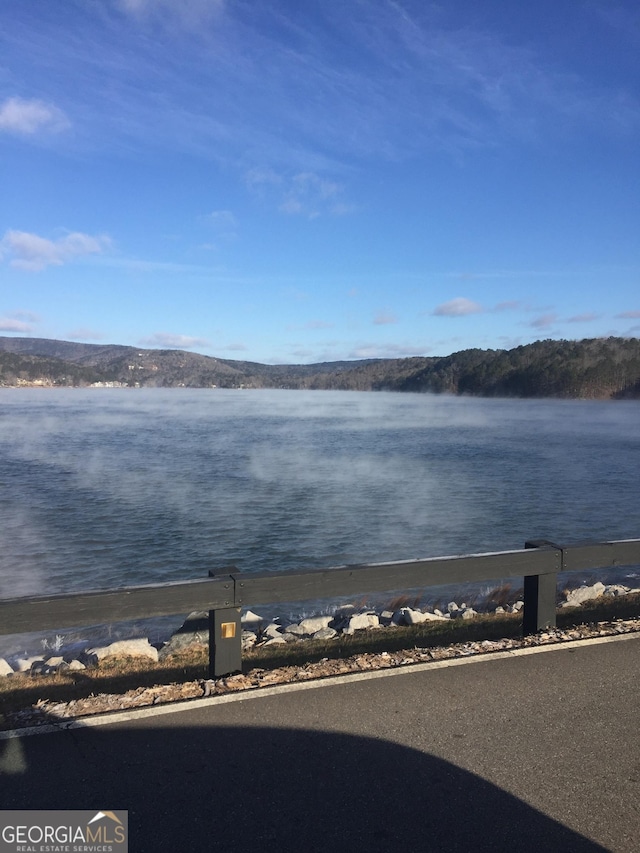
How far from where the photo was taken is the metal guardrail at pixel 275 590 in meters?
4.68

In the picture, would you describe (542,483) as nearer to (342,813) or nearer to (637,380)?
(342,813)

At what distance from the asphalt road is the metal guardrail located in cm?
71

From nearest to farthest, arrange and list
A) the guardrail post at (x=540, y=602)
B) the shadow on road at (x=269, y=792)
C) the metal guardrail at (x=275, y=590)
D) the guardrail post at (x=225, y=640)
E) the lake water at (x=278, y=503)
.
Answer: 1. the shadow on road at (x=269, y=792)
2. the metal guardrail at (x=275, y=590)
3. the guardrail post at (x=225, y=640)
4. the guardrail post at (x=540, y=602)
5. the lake water at (x=278, y=503)

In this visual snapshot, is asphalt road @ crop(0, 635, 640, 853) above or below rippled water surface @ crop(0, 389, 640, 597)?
above

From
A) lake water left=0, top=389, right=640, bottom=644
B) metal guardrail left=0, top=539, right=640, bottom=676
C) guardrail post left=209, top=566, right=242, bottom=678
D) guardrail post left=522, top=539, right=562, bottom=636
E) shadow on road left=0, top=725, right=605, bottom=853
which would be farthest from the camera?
lake water left=0, top=389, right=640, bottom=644

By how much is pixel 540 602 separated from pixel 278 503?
15.3 m

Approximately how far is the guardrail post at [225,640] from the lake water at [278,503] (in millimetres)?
8189

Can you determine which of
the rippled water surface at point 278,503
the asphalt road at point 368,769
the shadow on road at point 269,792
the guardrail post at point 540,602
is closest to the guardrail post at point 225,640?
the asphalt road at point 368,769

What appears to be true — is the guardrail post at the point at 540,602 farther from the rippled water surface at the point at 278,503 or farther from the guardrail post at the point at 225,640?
the rippled water surface at the point at 278,503

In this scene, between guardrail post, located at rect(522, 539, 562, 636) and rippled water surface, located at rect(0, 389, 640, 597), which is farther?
rippled water surface, located at rect(0, 389, 640, 597)

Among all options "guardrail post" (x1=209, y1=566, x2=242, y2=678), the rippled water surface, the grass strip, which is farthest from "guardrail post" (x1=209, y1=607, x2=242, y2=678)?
the rippled water surface

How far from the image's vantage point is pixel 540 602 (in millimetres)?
6133

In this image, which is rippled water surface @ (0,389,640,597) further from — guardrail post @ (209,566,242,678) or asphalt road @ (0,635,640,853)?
asphalt road @ (0,635,640,853)

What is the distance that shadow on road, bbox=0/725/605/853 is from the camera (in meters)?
3.23
